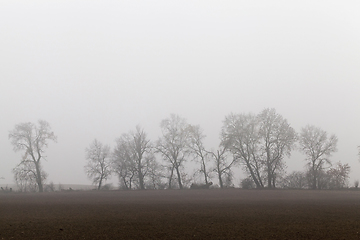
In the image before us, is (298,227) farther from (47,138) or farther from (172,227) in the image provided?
(47,138)

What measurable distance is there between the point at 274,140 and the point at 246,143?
4.72 metres

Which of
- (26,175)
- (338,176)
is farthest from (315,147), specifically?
(26,175)

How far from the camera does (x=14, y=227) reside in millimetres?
12953

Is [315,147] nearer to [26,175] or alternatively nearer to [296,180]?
[296,180]

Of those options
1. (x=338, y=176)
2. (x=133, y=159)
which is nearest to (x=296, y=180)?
(x=338, y=176)

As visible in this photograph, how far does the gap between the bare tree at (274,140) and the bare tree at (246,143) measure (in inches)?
50.9

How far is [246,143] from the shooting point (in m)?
50.8

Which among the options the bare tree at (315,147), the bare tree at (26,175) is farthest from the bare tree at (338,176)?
the bare tree at (26,175)

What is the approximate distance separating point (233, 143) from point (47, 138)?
3388 cm

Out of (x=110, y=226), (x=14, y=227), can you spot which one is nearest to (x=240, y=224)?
(x=110, y=226)

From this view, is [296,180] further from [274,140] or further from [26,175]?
[26,175]

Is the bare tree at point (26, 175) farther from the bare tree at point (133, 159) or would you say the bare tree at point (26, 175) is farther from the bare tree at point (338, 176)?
the bare tree at point (338, 176)

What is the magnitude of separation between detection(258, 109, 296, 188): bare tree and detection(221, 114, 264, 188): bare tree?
129cm

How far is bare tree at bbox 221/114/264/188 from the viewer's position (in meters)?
50.0
